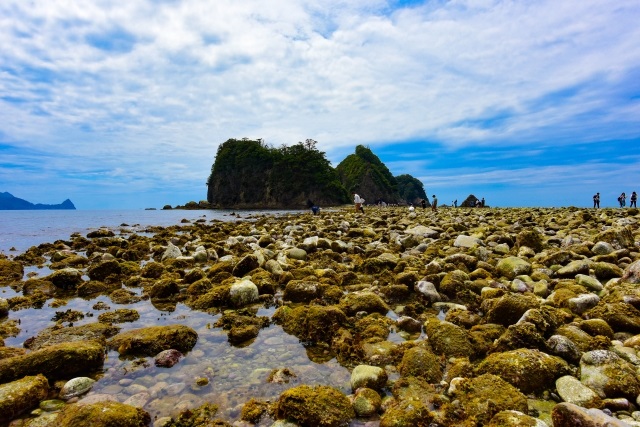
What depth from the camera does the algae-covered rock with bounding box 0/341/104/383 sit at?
13.8ft

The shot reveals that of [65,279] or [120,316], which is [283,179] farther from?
[120,316]

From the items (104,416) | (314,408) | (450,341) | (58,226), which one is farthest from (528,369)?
(58,226)

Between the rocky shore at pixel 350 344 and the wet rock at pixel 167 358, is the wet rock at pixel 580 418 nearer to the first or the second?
the rocky shore at pixel 350 344

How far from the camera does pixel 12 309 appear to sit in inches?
279

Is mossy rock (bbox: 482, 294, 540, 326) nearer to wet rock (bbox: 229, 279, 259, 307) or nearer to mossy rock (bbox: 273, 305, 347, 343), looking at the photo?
mossy rock (bbox: 273, 305, 347, 343)

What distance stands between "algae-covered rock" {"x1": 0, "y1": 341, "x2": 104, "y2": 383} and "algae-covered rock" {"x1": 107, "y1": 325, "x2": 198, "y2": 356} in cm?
41

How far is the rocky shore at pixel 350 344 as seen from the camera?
3.56 meters

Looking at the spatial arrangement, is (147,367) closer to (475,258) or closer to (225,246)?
(475,258)

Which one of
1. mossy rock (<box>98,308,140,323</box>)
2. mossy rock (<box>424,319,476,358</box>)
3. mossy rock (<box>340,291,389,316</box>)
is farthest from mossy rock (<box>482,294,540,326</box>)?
mossy rock (<box>98,308,140,323</box>)

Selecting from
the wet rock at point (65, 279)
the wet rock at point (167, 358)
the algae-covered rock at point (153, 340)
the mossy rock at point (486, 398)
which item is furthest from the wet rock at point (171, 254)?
the mossy rock at point (486, 398)

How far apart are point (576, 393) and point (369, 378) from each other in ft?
7.01

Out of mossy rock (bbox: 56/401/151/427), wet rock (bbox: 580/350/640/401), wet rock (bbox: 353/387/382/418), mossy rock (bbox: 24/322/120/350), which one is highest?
wet rock (bbox: 580/350/640/401)

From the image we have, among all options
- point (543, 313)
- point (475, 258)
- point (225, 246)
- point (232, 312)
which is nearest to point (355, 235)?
point (225, 246)

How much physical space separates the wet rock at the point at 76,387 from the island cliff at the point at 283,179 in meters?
94.7
